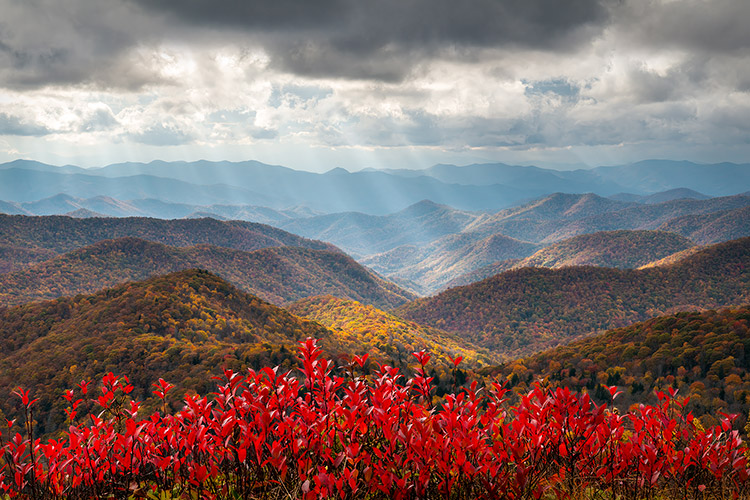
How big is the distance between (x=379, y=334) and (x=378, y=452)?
113 meters

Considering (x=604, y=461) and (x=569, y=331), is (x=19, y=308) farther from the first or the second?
(x=569, y=331)

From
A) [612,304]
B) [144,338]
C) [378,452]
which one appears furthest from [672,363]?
[612,304]

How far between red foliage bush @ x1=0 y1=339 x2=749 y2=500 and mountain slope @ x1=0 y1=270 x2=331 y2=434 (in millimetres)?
43258

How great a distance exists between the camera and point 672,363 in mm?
48969

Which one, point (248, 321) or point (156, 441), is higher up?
point (156, 441)

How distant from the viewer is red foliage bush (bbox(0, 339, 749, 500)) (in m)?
5.28

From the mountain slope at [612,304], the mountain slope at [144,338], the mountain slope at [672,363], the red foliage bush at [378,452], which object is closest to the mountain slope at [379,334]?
the mountain slope at [144,338]

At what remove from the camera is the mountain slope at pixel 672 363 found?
1578 inches

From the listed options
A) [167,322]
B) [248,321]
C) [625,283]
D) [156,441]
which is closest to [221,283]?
[248,321]

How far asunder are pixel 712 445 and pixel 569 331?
19524 centimetres

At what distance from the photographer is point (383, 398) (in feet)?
18.7

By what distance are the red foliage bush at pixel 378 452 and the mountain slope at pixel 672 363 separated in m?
32.4

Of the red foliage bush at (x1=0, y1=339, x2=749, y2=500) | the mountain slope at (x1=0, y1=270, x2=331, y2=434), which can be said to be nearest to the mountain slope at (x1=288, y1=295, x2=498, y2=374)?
the mountain slope at (x1=0, y1=270, x2=331, y2=434)

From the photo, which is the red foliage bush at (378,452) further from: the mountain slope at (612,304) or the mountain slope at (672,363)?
the mountain slope at (612,304)
